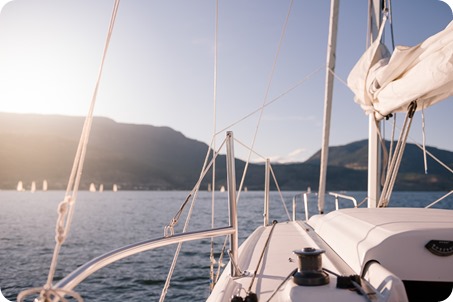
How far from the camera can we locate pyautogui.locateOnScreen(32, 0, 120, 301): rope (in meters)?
1.35

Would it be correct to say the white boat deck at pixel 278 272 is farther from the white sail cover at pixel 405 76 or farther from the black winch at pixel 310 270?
the white sail cover at pixel 405 76

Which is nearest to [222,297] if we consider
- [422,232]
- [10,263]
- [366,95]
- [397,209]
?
[422,232]

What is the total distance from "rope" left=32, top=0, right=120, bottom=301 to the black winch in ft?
3.10

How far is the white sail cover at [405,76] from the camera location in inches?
107

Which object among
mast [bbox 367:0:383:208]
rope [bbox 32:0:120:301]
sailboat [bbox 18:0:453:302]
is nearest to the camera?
rope [bbox 32:0:120:301]

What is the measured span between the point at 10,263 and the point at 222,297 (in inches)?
819

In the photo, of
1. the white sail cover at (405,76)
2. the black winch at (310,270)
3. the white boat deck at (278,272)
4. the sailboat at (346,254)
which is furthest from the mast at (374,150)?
the black winch at (310,270)

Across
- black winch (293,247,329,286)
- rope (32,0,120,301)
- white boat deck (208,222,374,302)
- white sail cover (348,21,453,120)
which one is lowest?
white boat deck (208,222,374,302)

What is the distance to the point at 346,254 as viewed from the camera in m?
2.64

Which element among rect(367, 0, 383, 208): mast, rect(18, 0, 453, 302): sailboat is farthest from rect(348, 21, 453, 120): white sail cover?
rect(367, 0, 383, 208): mast

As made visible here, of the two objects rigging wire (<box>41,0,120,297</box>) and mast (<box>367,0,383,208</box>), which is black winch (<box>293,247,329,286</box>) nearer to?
rigging wire (<box>41,0,120,297</box>)

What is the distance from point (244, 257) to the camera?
3.25 m

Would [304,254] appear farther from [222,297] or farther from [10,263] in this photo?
[10,263]

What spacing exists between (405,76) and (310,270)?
2.16 m
